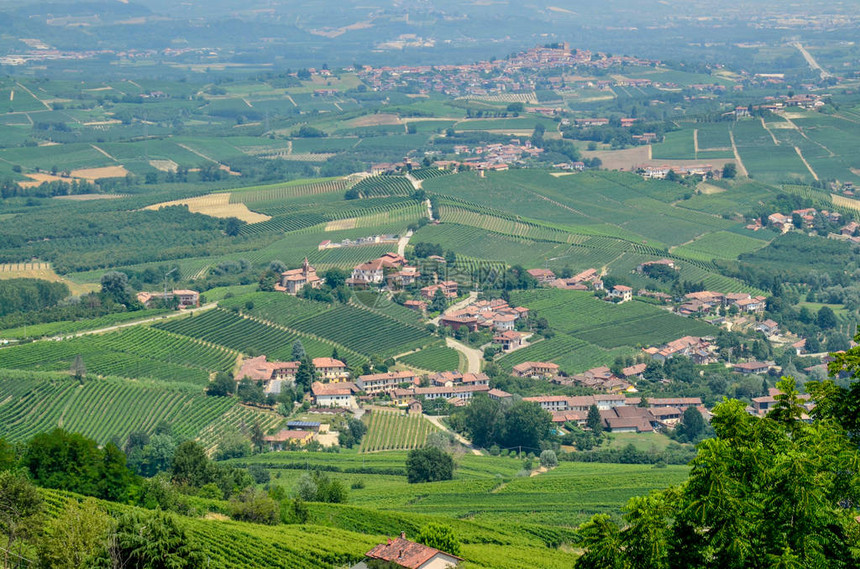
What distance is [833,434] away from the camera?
18.1 meters

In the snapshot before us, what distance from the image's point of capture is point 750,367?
191 feet

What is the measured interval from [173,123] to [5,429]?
98726 millimetres

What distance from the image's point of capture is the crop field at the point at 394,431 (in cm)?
4738

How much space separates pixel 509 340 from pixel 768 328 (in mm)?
14977

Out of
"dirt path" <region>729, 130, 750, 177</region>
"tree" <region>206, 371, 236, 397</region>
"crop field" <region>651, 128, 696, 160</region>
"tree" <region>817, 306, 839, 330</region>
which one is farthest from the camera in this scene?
"crop field" <region>651, 128, 696, 160</region>

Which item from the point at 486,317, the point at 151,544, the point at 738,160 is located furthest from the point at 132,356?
the point at 738,160

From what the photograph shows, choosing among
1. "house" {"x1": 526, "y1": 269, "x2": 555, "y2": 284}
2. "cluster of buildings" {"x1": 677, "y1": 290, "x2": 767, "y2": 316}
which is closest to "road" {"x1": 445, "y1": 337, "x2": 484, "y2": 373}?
"house" {"x1": 526, "y1": 269, "x2": 555, "y2": 284}

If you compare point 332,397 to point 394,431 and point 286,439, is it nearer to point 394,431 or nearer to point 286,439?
point 394,431

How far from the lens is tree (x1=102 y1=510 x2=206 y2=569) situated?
73.9ft

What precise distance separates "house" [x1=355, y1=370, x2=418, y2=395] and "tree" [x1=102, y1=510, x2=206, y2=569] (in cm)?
2899

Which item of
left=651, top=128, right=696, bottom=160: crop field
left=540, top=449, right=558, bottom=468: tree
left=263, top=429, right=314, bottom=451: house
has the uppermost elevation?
left=651, top=128, right=696, bottom=160: crop field

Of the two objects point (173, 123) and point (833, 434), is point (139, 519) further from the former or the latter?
point (173, 123)

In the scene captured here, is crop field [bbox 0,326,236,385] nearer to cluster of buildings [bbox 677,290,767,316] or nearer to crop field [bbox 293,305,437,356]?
crop field [bbox 293,305,437,356]

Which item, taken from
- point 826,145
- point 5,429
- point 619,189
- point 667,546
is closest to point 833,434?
point 667,546
